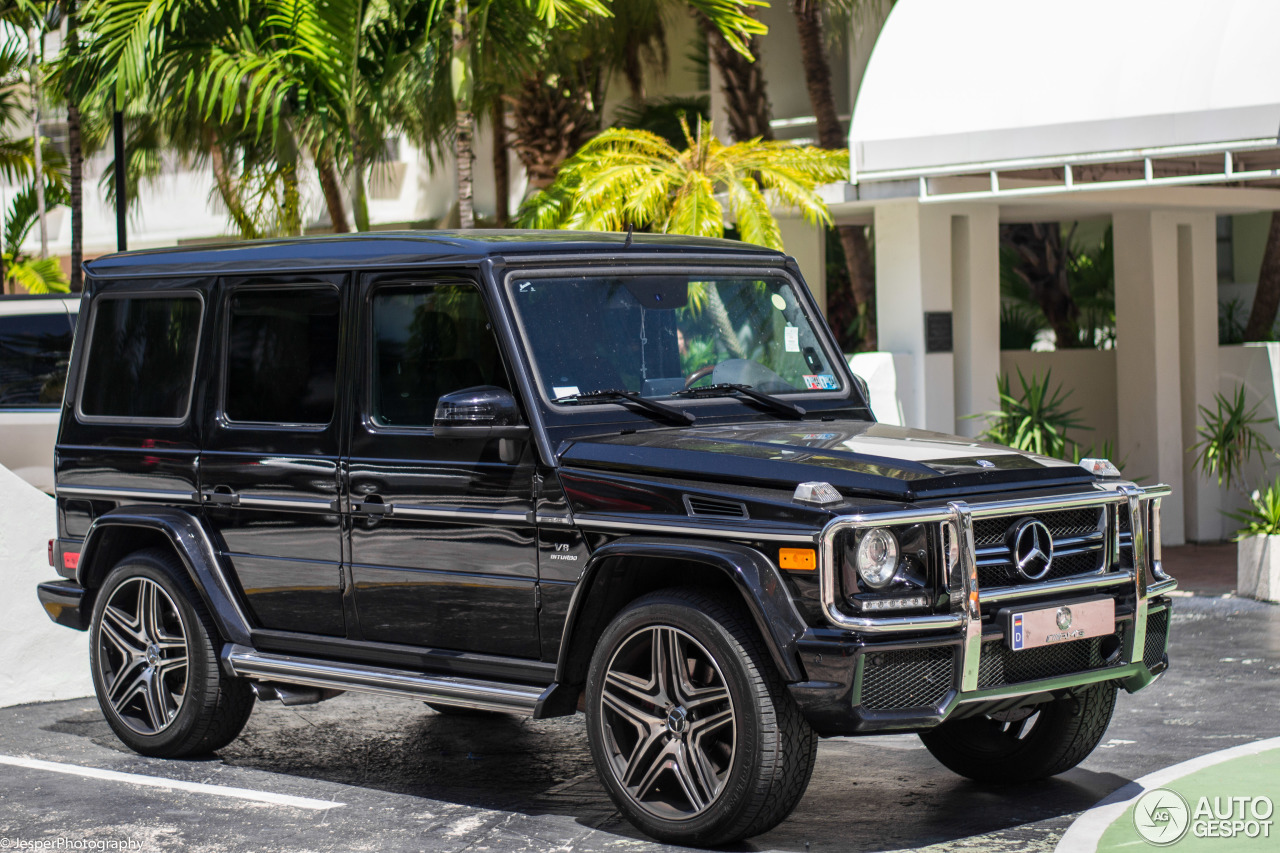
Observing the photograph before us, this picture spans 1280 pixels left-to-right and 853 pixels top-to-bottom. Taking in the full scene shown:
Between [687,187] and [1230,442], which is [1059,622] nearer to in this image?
[687,187]

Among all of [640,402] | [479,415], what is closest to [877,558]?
[640,402]

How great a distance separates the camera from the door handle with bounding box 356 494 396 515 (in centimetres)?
669

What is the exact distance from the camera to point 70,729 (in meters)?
8.39

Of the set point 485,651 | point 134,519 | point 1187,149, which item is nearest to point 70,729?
point 134,519

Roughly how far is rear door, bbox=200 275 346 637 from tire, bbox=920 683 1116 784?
2.57 meters

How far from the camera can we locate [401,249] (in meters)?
6.84

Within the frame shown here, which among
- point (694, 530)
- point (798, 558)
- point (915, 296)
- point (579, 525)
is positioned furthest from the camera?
point (915, 296)

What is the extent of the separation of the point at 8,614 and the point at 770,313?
4534mm

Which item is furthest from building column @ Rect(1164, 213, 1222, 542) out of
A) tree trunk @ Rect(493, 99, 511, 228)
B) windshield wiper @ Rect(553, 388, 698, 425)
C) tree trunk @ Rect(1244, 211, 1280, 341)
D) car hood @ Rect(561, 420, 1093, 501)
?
windshield wiper @ Rect(553, 388, 698, 425)

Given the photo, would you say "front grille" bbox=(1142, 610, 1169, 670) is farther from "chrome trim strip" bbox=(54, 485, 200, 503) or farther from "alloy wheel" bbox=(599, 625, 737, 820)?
"chrome trim strip" bbox=(54, 485, 200, 503)

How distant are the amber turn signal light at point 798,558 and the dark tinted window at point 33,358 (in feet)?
30.9

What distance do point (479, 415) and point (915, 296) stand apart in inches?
336

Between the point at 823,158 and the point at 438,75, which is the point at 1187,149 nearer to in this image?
the point at 823,158

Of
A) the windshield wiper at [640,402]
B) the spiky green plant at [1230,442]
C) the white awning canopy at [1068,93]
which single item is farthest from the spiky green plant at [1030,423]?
the windshield wiper at [640,402]
